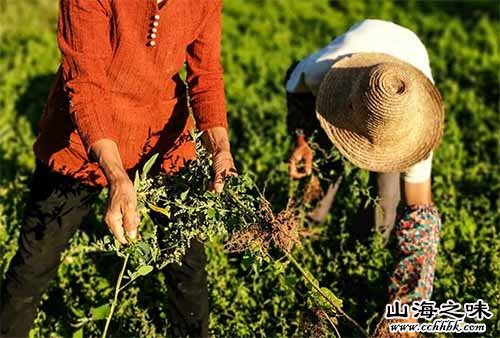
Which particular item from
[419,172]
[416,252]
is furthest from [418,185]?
[416,252]

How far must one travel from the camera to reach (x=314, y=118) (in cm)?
363

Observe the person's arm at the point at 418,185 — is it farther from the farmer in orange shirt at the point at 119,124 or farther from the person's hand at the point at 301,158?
the farmer in orange shirt at the point at 119,124

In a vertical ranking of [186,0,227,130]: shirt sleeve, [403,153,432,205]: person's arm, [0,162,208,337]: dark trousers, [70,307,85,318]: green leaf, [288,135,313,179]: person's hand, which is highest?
[186,0,227,130]: shirt sleeve

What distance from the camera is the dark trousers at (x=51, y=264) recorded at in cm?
288

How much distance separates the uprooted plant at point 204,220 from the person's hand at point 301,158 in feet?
3.22

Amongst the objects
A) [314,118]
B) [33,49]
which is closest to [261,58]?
[33,49]

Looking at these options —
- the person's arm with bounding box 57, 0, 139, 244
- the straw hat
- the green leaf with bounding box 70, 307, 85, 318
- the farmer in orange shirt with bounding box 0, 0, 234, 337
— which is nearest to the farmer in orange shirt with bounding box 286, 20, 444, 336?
the straw hat

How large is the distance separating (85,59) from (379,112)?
3.86 ft

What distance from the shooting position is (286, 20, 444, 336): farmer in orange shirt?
3.04 meters

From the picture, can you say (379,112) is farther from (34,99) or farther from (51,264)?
(34,99)

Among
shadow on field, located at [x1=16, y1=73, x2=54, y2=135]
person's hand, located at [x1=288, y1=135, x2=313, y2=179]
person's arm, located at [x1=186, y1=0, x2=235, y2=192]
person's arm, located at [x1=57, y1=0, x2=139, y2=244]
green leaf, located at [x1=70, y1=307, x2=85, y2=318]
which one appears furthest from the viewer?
shadow on field, located at [x1=16, y1=73, x2=54, y2=135]

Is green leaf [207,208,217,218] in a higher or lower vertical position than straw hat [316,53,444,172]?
lower

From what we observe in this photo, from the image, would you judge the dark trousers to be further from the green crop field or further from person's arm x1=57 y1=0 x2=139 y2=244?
person's arm x1=57 y1=0 x2=139 y2=244

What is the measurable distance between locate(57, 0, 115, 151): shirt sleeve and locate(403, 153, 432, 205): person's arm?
4.69 feet
